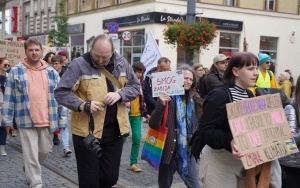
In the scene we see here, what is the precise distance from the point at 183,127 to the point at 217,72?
2.17m

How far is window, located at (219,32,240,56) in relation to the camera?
1039 inches

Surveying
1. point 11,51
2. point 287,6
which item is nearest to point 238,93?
point 11,51

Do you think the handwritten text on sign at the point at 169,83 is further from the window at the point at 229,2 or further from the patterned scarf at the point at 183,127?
the window at the point at 229,2

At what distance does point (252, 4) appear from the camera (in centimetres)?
2742

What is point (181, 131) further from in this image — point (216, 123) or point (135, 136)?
A: point (135, 136)

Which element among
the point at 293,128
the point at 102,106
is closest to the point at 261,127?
the point at 293,128

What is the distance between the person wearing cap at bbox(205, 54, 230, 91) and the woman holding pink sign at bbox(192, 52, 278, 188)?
319cm

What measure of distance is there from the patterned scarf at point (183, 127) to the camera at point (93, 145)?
1.33 meters

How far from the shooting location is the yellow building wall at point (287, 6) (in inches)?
1124

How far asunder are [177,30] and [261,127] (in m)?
11.1

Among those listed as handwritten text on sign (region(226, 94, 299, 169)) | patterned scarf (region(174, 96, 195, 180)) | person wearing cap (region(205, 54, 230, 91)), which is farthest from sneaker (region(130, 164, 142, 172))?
handwritten text on sign (region(226, 94, 299, 169))

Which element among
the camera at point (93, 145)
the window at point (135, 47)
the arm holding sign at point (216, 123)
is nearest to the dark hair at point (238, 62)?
the arm holding sign at point (216, 123)

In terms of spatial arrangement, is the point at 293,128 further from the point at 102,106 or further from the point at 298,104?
the point at 102,106

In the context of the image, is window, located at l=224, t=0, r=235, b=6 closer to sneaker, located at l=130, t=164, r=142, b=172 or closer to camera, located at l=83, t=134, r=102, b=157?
sneaker, located at l=130, t=164, r=142, b=172
